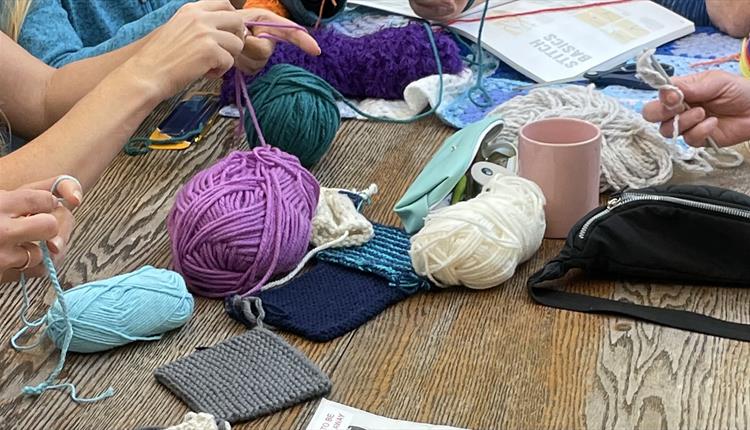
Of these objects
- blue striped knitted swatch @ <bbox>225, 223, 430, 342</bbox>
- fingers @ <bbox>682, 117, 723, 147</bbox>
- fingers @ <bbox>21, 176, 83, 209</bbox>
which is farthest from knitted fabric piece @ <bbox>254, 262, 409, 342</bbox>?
fingers @ <bbox>682, 117, 723, 147</bbox>

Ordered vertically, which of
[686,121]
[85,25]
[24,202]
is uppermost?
[24,202]

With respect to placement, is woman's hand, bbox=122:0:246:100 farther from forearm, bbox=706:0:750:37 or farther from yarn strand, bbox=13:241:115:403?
forearm, bbox=706:0:750:37

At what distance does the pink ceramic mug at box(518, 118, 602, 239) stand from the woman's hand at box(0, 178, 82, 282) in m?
0.52

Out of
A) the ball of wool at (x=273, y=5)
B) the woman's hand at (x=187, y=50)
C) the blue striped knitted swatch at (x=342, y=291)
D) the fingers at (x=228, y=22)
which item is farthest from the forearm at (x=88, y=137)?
the ball of wool at (x=273, y=5)

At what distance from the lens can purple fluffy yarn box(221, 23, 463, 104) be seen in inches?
59.6

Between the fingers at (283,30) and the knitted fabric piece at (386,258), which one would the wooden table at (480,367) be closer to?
the knitted fabric piece at (386,258)

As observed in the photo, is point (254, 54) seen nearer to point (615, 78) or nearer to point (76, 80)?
point (76, 80)

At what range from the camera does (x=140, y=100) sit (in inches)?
44.6

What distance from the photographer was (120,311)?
3.26ft

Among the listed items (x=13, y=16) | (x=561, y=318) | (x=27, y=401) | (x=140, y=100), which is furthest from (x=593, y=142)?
(x=13, y=16)

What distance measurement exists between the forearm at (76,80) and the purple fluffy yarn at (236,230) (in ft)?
1.10

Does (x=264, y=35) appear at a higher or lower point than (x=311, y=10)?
higher

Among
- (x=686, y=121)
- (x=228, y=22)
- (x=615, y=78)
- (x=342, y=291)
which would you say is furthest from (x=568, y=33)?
(x=342, y=291)

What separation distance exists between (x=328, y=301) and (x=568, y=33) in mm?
791
